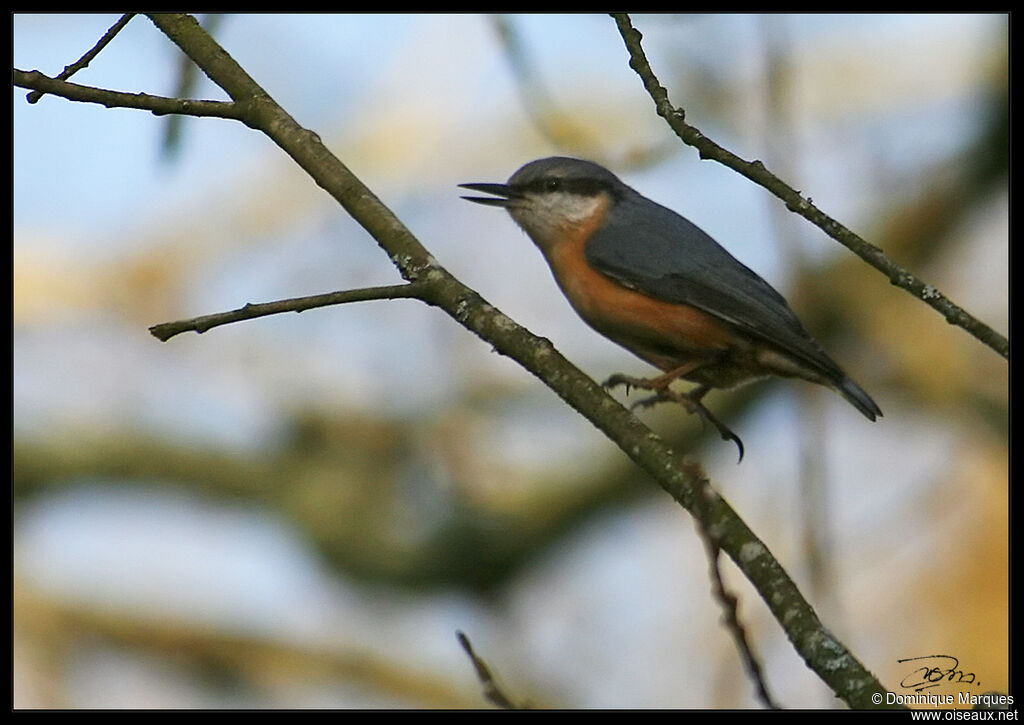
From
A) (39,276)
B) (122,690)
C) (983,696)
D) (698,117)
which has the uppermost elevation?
(39,276)

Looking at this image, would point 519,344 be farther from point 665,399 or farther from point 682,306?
point 682,306

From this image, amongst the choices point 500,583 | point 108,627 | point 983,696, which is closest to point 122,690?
point 108,627

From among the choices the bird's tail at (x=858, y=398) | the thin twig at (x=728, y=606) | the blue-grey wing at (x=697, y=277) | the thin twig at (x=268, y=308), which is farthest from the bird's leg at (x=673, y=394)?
the thin twig at (x=728, y=606)

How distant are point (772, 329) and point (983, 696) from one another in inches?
84.0

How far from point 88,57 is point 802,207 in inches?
71.1

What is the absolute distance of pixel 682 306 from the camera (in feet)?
13.7

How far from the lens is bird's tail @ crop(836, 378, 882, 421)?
388cm

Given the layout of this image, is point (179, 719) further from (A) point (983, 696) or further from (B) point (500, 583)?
(B) point (500, 583)

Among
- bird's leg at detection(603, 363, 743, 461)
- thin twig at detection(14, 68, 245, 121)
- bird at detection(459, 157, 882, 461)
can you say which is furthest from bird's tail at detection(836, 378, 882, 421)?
thin twig at detection(14, 68, 245, 121)

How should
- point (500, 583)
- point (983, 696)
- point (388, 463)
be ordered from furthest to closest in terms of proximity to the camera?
point (388, 463) < point (500, 583) < point (983, 696)

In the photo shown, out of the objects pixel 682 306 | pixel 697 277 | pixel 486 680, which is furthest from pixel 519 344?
pixel 697 277

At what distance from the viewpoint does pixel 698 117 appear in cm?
695

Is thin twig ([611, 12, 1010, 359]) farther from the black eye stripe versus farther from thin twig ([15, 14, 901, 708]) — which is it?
the black eye stripe

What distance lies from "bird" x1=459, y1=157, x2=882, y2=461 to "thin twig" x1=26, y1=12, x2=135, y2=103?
143cm
